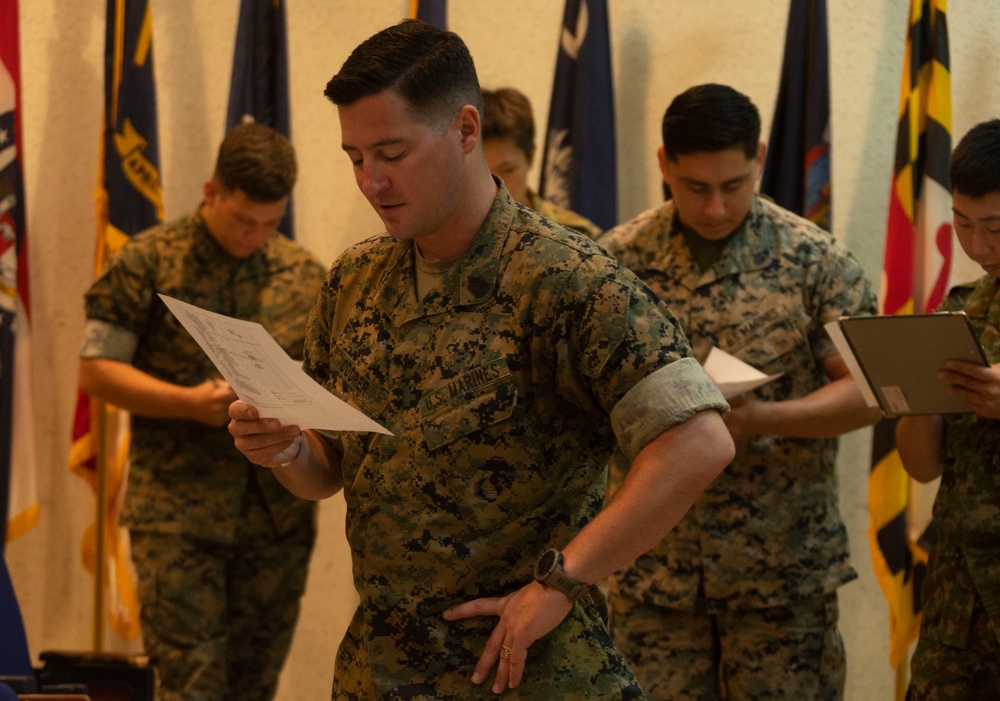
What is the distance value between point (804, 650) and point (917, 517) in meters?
0.92

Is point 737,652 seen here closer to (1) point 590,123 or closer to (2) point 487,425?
(2) point 487,425

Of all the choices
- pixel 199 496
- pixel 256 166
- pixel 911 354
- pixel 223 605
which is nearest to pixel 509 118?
pixel 256 166

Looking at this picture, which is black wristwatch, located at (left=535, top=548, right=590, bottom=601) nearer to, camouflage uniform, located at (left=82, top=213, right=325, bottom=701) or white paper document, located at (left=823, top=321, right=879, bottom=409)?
white paper document, located at (left=823, top=321, right=879, bottom=409)

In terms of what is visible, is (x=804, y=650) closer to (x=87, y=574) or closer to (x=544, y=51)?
(x=544, y=51)

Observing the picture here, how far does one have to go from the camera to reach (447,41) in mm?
1608

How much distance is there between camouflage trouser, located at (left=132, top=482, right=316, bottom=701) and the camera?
3053mm

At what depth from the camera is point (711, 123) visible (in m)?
2.54

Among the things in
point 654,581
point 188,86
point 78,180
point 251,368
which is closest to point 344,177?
point 188,86

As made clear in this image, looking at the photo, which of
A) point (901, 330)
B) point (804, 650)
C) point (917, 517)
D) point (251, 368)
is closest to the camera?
point (251, 368)

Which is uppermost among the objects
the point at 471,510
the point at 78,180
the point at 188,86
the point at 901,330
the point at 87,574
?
the point at 188,86

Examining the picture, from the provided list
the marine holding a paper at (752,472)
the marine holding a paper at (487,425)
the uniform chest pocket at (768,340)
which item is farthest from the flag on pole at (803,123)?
the marine holding a paper at (487,425)

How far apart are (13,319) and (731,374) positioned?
2295 millimetres

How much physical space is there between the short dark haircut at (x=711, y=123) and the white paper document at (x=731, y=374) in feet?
1.45

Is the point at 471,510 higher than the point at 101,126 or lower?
lower
